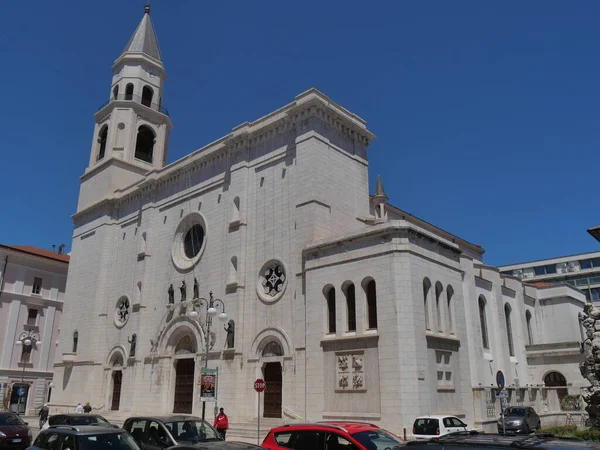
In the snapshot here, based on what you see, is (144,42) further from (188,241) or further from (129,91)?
(188,241)

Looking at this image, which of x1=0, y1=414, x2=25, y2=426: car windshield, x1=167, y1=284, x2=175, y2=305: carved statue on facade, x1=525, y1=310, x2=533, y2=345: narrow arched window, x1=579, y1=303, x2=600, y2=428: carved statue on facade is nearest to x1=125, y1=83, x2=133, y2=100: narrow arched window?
x1=167, y1=284, x2=175, y2=305: carved statue on facade

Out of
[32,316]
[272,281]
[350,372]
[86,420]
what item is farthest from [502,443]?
[32,316]

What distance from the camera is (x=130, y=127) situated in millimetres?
41219

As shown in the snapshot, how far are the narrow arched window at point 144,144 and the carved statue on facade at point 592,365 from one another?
115 ft

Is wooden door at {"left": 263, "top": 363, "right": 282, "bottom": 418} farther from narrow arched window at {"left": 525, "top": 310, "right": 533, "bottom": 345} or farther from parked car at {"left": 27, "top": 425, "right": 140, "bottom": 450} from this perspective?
narrow arched window at {"left": 525, "top": 310, "right": 533, "bottom": 345}

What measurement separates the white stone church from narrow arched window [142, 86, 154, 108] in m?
0.19

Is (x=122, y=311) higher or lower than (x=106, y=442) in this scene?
higher

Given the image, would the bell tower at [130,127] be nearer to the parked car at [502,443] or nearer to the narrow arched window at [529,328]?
the narrow arched window at [529,328]

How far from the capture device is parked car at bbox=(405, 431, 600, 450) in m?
5.11

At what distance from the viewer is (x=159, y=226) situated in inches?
1387

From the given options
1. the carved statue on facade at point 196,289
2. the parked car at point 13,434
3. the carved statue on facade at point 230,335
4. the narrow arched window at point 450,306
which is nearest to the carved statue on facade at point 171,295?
the carved statue on facade at point 196,289

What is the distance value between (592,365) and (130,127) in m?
36.2

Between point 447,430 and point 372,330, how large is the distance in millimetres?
5662

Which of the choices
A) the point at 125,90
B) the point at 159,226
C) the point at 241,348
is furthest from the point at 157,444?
the point at 125,90
